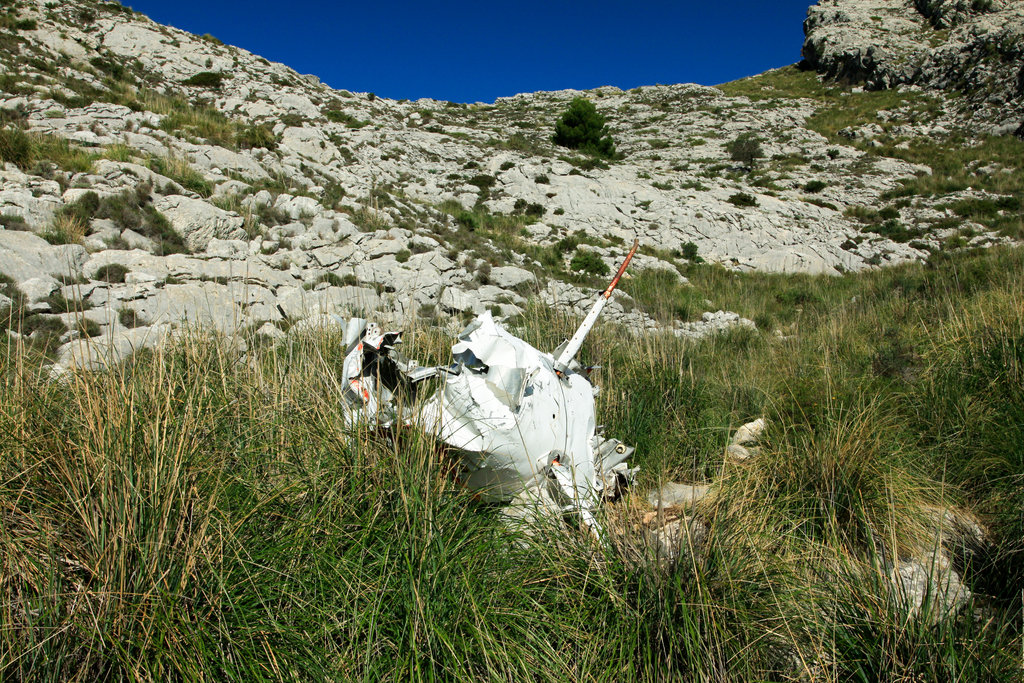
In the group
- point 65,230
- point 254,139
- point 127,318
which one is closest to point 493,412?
point 127,318

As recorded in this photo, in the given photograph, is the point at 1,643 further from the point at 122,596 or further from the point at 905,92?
the point at 905,92

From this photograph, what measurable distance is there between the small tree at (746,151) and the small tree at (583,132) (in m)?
6.04

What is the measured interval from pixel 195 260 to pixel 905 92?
39338mm

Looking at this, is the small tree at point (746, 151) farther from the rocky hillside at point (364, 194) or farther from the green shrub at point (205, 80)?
the green shrub at point (205, 80)

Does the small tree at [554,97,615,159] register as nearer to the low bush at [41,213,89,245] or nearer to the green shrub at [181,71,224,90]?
the green shrub at [181,71,224,90]

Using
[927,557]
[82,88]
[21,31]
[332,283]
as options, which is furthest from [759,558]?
[21,31]

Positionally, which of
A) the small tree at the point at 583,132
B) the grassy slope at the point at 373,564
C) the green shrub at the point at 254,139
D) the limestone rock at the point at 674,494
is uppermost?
the small tree at the point at 583,132

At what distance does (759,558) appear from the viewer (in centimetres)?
204

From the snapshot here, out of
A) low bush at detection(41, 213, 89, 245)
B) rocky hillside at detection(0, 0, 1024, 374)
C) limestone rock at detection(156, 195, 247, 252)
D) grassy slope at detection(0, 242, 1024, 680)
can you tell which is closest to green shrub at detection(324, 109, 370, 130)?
rocky hillside at detection(0, 0, 1024, 374)

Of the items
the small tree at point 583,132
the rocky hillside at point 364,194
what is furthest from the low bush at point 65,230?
the small tree at point 583,132

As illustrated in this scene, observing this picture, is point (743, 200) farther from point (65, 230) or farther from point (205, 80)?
point (205, 80)

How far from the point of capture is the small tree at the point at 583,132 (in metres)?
24.4

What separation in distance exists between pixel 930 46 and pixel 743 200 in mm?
27356

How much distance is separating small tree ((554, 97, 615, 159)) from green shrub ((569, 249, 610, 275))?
13.4 meters
